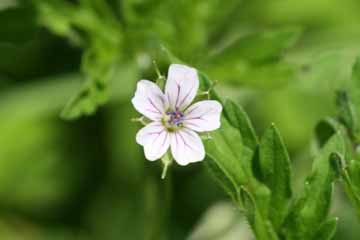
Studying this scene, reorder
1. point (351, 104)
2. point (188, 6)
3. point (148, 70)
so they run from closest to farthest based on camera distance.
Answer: point (351, 104) → point (188, 6) → point (148, 70)

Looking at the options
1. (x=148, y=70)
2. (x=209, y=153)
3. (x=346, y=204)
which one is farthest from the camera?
(x=346, y=204)

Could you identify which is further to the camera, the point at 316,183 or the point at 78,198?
the point at 78,198

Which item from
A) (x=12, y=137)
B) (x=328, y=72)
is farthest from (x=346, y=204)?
(x=12, y=137)

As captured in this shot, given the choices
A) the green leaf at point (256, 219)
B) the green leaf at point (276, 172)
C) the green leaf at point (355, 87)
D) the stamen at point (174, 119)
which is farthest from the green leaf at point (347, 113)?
the stamen at point (174, 119)

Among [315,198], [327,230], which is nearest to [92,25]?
[315,198]

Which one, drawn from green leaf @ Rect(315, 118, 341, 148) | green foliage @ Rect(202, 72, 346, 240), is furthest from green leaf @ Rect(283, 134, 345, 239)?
green leaf @ Rect(315, 118, 341, 148)

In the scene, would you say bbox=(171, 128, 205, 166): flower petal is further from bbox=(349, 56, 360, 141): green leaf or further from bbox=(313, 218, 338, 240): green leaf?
bbox=(349, 56, 360, 141): green leaf

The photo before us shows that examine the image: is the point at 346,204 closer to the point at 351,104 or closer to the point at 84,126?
the point at 351,104

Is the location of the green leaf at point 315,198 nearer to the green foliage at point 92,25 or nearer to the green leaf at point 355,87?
the green leaf at point 355,87
